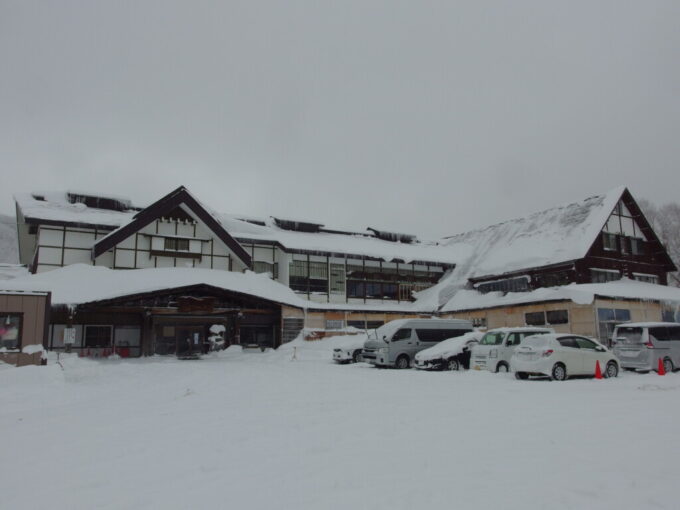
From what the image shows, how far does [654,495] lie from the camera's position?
4.52 metres

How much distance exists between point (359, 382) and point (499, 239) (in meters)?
24.6

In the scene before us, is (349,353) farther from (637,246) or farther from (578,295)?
(637,246)

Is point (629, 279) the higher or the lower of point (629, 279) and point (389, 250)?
the lower

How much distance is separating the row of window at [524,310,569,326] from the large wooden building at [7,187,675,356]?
67 millimetres

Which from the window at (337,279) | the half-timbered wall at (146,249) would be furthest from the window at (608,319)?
the half-timbered wall at (146,249)

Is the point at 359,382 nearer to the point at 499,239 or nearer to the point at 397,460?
the point at 397,460

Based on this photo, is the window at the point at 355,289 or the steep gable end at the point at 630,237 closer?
the steep gable end at the point at 630,237

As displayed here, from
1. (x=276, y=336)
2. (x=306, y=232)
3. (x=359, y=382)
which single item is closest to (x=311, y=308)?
(x=276, y=336)

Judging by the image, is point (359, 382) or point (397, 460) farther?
point (359, 382)

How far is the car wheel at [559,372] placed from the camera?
14023 mm

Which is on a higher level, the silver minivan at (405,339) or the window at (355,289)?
the window at (355,289)

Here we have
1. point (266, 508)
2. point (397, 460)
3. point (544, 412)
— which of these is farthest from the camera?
point (544, 412)

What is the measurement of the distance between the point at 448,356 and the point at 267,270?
1788 cm

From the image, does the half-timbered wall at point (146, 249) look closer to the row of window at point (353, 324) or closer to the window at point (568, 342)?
the row of window at point (353, 324)
